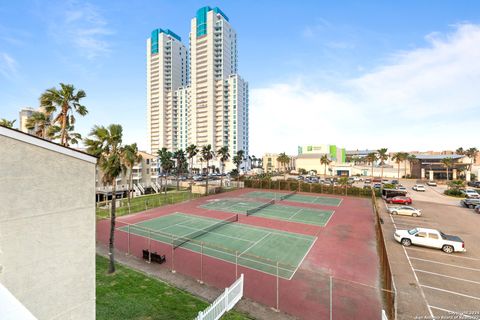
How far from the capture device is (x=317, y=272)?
52.5 feet

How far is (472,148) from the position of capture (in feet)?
280

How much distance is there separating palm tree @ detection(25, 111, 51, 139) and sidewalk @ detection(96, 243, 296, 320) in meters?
14.0

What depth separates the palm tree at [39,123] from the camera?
22672 millimetres

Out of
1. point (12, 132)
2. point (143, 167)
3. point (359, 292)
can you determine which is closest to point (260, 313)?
point (359, 292)

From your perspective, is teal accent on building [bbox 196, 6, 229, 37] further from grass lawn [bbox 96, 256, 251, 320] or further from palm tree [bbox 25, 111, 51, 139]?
grass lawn [bbox 96, 256, 251, 320]

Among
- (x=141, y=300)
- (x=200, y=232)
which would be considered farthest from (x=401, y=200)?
(x=141, y=300)

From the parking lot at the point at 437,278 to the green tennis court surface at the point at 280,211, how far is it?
26.0 ft

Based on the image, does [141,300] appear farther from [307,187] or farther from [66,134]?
[307,187]

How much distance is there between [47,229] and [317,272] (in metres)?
15.6

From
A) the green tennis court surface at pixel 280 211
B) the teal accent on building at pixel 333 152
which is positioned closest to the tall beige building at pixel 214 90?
the teal accent on building at pixel 333 152

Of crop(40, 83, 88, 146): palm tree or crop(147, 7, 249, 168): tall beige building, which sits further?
crop(147, 7, 249, 168): tall beige building

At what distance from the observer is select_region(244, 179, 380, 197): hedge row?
48659mm

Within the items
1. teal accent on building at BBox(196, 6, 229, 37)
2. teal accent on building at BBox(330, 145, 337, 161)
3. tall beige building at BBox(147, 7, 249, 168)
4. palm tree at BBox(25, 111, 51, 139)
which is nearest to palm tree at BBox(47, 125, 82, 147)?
palm tree at BBox(25, 111, 51, 139)

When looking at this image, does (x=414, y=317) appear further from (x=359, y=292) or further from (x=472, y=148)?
(x=472, y=148)
